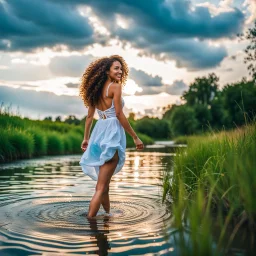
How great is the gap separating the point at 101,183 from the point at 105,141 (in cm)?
58

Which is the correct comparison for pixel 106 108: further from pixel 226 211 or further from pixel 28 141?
pixel 28 141

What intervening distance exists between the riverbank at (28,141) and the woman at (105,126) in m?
9.51

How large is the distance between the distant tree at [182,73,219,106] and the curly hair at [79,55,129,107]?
8869cm

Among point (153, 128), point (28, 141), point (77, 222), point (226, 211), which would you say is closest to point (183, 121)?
point (153, 128)

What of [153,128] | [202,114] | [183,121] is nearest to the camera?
[183,121]

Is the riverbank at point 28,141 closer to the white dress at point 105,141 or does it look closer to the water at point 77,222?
the water at point 77,222

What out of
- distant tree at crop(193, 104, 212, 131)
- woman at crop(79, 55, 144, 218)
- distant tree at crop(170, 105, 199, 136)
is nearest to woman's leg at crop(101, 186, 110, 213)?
woman at crop(79, 55, 144, 218)

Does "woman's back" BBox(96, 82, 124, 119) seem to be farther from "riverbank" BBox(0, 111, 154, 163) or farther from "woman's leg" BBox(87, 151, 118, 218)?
"riverbank" BBox(0, 111, 154, 163)

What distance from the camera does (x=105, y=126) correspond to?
5.39 m

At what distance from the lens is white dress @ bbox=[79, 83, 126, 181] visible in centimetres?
523

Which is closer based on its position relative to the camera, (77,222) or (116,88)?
(77,222)

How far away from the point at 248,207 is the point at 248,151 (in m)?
1.21

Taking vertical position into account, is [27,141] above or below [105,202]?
above

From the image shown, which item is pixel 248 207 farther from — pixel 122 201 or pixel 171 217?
pixel 122 201
